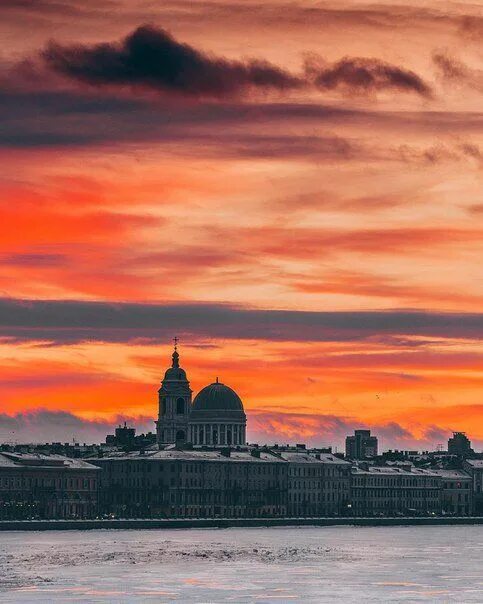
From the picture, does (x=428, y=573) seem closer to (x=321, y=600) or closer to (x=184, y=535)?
(x=321, y=600)

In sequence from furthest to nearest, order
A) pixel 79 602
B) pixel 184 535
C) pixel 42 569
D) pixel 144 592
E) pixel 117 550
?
pixel 184 535 < pixel 117 550 < pixel 42 569 < pixel 144 592 < pixel 79 602

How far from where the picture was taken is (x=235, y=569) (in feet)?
357

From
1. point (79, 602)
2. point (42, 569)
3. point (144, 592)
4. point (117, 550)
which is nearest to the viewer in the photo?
point (79, 602)

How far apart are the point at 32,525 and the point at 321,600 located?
95.0 meters

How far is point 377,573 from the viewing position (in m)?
108

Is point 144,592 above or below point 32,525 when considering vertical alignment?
below

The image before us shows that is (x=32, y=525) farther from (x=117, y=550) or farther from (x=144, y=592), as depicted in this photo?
(x=144, y=592)

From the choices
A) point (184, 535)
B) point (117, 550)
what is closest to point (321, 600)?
point (117, 550)

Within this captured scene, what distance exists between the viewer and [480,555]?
132 metres

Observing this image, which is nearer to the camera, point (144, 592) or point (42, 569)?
point (144, 592)

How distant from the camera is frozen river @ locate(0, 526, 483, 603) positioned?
90.6 m

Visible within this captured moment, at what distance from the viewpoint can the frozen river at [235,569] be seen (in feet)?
297

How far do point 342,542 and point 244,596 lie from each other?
6601cm

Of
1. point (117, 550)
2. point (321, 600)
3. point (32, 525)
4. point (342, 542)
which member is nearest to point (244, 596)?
point (321, 600)
